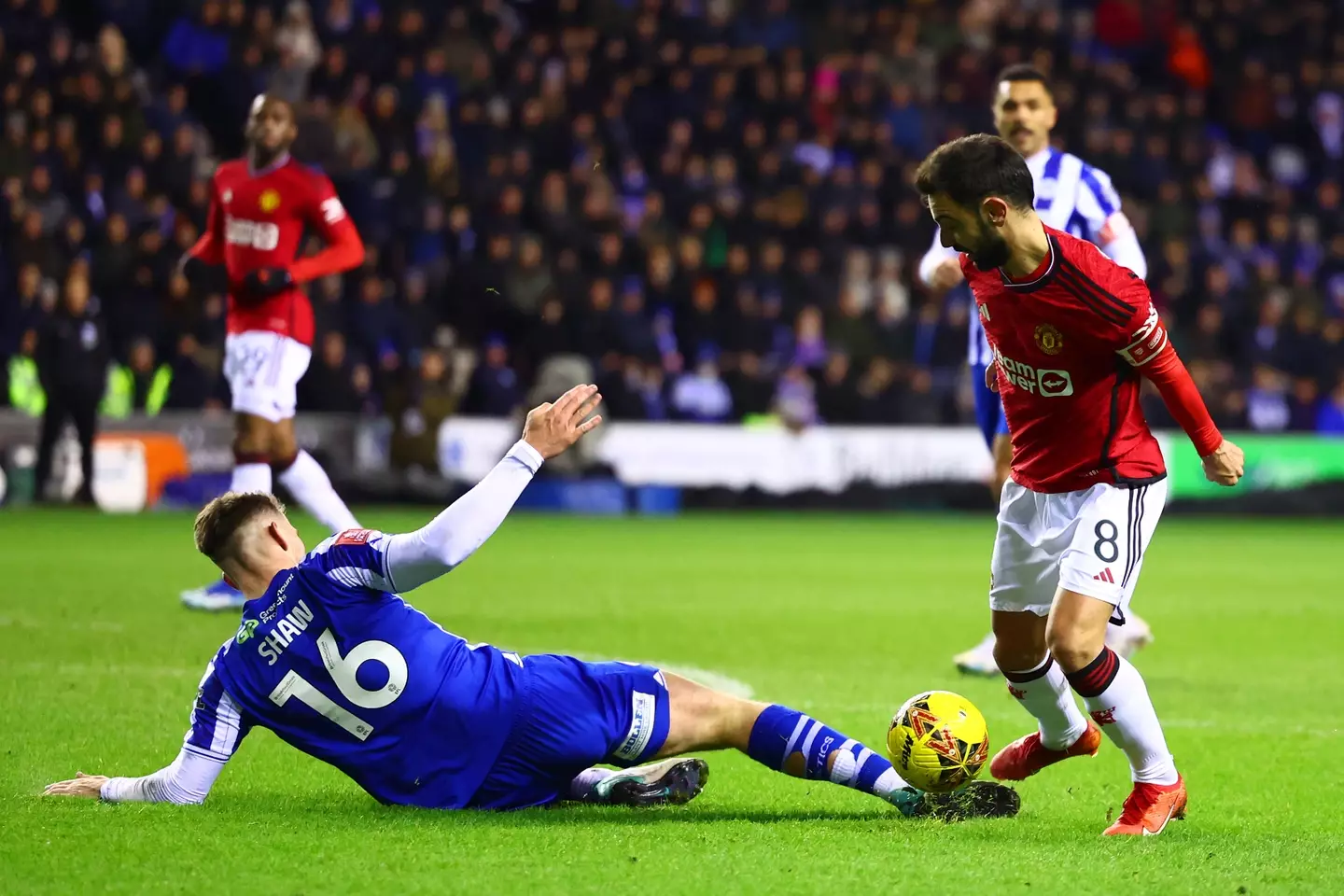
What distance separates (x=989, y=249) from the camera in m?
4.60

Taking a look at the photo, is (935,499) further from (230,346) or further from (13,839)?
(13,839)

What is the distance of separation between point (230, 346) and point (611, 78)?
1214cm

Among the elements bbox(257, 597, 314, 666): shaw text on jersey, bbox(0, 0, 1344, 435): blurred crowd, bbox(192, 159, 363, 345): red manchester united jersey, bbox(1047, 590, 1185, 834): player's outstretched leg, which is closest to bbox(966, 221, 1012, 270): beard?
bbox(1047, 590, 1185, 834): player's outstretched leg

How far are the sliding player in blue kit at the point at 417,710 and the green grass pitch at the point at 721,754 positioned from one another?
95 millimetres

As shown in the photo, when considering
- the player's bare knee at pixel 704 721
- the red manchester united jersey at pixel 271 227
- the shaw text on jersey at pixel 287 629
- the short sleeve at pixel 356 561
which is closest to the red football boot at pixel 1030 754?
the player's bare knee at pixel 704 721

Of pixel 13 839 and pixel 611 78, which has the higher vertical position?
pixel 611 78

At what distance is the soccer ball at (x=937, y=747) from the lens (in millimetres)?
4641

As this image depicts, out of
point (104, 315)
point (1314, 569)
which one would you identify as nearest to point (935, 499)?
point (1314, 569)

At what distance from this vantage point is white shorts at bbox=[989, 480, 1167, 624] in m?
4.65

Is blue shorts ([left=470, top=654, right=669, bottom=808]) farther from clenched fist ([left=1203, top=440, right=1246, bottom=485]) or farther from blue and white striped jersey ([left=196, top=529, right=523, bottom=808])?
clenched fist ([left=1203, top=440, right=1246, bottom=485])

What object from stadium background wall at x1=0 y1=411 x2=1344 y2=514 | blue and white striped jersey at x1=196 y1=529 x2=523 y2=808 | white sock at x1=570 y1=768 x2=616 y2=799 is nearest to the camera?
blue and white striped jersey at x1=196 y1=529 x2=523 y2=808

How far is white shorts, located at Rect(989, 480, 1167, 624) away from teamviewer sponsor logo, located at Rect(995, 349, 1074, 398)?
0.27 meters

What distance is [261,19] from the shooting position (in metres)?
19.0

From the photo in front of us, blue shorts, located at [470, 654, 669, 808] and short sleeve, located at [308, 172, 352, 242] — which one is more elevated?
short sleeve, located at [308, 172, 352, 242]
